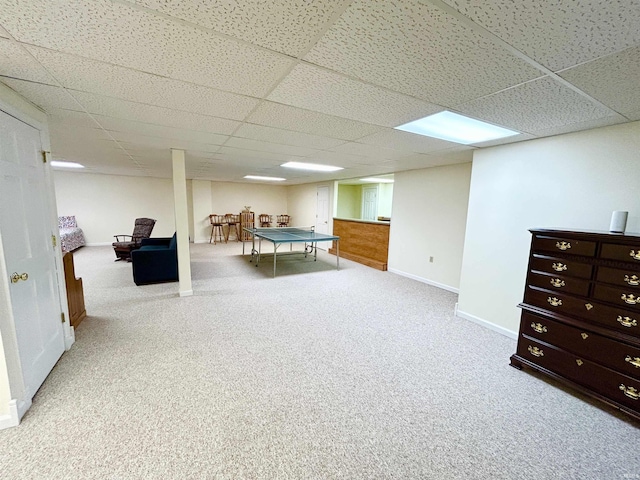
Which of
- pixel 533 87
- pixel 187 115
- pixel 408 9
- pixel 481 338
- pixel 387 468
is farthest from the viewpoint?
pixel 481 338

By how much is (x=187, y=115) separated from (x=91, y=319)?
8.70 feet

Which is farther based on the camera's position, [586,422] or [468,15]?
[586,422]

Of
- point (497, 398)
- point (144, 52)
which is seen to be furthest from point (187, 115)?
point (497, 398)

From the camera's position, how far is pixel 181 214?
3.68 metres

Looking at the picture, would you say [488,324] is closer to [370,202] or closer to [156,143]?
[156,143]

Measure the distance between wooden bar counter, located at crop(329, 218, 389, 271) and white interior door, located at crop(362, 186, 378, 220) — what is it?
2.85 meters

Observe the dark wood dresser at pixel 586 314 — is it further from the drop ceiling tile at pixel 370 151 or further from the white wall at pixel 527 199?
the drop ceiling tile at pixel 370 151

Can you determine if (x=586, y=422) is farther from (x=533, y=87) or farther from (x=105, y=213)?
(x=105, y=213)

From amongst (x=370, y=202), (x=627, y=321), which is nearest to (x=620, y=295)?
(x=627, y=321)

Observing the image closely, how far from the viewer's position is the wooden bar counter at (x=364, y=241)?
5.76m

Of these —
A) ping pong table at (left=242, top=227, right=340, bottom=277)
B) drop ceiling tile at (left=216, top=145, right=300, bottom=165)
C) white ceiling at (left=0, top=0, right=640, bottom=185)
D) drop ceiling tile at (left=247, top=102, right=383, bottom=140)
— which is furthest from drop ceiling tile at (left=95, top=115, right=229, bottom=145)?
ping pong table at (left=242, top=227, right=340, bottom=277)

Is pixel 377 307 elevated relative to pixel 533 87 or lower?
lower

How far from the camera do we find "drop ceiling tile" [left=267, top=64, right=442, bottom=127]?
4.86 ft

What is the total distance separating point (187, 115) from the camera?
217 centimetres
